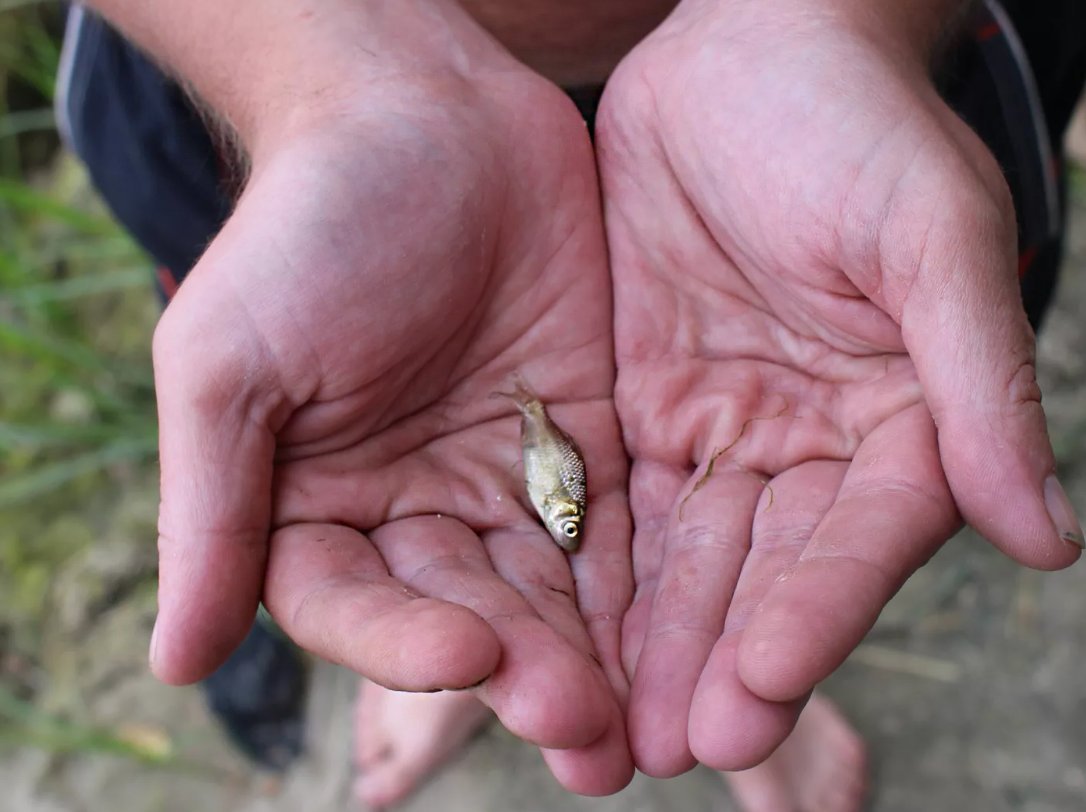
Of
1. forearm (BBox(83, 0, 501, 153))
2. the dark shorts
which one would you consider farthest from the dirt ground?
forearm (BBox(83, 0, 501, 153))

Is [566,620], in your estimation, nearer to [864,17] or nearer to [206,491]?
[206,491]

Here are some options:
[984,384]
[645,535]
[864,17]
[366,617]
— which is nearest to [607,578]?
[645,535]

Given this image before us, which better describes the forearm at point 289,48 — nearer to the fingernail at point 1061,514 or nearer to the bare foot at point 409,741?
the fingernail at point 1061,514

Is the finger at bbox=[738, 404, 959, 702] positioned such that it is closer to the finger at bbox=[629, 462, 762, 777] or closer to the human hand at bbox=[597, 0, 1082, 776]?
the human hand at bbox=[597, 0, 1082, 776]

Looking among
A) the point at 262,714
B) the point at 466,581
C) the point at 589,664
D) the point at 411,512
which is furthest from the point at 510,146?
the point at 262,714

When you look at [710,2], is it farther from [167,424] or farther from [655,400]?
[167,424]
